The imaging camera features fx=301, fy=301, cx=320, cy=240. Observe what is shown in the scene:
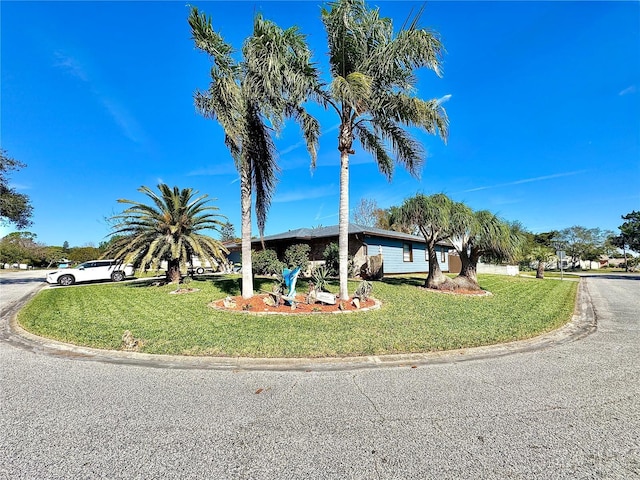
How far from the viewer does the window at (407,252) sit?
21525 millimetres

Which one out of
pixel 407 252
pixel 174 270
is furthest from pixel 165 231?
pixel 407 252

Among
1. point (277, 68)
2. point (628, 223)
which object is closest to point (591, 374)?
point (277, 68)

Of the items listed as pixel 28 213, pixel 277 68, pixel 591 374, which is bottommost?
pixel 591 374

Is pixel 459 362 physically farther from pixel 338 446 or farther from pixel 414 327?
pixel 338 446

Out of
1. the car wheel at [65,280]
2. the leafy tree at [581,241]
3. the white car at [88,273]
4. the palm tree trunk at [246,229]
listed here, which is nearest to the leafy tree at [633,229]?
the leafy tree at [581,241]

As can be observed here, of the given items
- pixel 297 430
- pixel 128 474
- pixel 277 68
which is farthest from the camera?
pixel 277 68

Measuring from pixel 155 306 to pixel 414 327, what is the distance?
7414 mm

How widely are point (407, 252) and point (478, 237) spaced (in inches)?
374

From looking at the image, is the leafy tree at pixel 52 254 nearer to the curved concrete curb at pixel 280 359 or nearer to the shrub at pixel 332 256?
the shrub at pixel 332 256

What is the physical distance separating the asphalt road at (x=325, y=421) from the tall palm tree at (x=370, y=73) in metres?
5.26

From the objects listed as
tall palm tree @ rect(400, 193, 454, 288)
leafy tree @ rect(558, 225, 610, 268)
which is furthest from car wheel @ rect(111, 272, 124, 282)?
leafy tree @ rect(558, 225, 610, 268)

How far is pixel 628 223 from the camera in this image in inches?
1326

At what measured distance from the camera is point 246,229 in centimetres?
938

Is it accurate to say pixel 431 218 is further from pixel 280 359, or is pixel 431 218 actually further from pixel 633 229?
pixel 633 229
